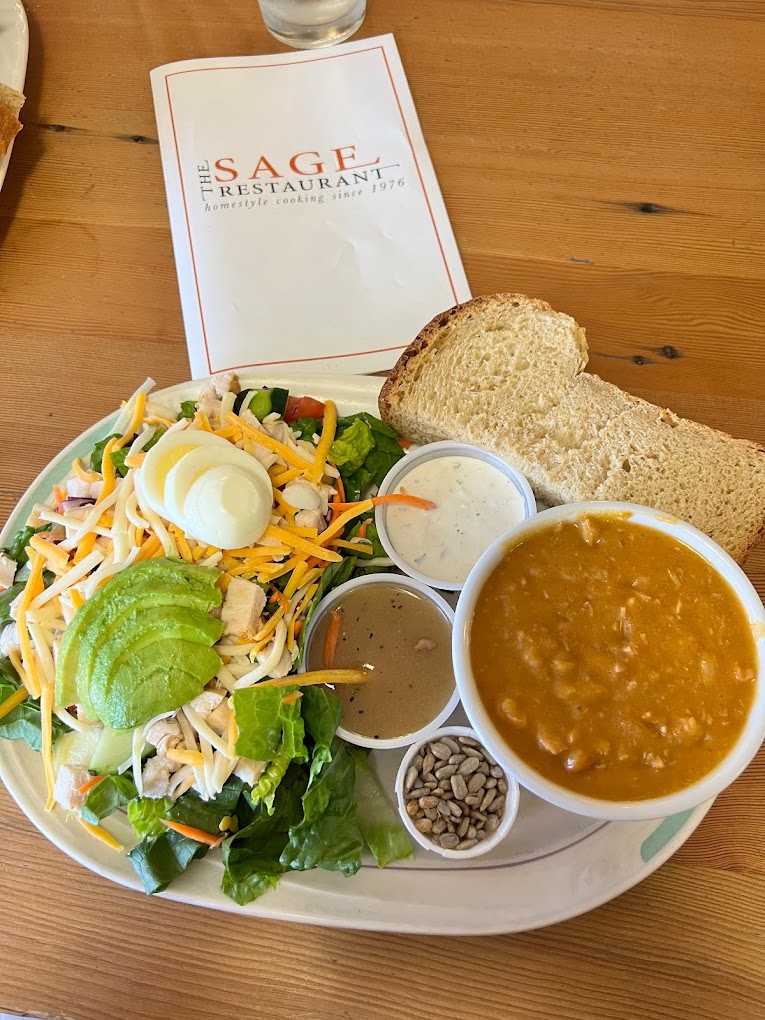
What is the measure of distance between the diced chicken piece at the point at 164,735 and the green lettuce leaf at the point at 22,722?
22 cm

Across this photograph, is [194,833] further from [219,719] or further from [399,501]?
[399,501]

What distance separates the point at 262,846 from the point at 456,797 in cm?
37

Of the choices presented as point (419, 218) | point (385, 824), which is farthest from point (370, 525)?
point (419, 218)

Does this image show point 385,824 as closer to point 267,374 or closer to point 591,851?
point 591,851

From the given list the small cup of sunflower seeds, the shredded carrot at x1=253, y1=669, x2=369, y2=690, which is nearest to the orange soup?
the small cup of sunflower seeds

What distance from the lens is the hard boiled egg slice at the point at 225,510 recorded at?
1.28 m

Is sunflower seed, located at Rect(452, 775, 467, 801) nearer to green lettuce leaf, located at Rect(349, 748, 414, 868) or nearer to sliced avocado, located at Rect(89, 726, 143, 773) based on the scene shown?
green lettuce leaf, located at Rect(349, 748, 414, 868)

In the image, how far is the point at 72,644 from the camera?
1298 millimetres

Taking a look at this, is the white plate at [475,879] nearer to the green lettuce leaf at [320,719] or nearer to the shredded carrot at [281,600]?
the green lettuce leaf at [320,719]

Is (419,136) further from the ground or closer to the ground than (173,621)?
further from the ground

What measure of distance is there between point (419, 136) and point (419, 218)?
0.30 meters

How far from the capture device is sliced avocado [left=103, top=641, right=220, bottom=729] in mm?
1244

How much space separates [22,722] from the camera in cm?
137

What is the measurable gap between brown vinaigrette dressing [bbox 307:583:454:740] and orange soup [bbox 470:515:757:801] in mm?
262
